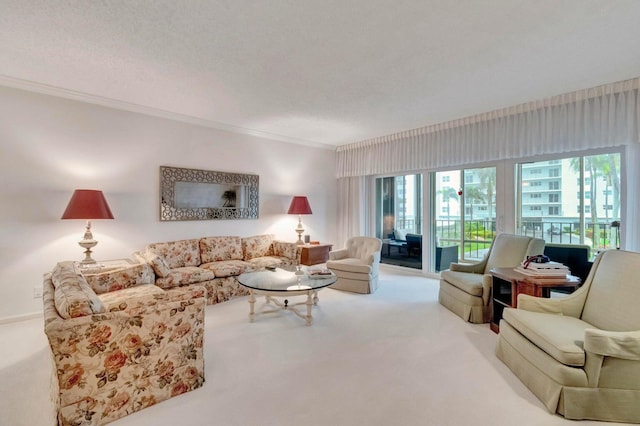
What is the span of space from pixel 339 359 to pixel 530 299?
159cm

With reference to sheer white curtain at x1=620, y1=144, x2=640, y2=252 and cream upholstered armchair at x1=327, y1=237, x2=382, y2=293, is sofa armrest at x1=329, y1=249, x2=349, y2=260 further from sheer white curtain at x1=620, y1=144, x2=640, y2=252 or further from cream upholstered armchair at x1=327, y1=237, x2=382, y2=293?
sheer white curtain at x1=620, y1=144, x2=640, y2=252

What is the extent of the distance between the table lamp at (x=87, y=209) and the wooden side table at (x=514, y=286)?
4.17 metres

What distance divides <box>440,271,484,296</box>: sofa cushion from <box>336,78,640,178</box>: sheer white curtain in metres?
1.81

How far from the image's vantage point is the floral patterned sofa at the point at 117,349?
1593 millimetres

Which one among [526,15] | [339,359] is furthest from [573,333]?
[526,15]

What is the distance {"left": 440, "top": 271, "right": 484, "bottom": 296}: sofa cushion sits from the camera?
10.6ft

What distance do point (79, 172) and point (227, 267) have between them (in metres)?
2.07

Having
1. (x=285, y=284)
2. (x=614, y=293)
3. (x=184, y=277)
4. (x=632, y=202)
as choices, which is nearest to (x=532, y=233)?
(x=632, y=202)

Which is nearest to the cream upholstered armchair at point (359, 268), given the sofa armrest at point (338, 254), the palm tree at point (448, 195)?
the sofa armrest at point (338, 254)

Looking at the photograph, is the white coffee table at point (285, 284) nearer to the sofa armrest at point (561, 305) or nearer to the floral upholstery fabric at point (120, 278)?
the floral upholstery fabric at point (120, 278)

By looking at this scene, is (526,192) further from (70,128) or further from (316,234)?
(70,128)

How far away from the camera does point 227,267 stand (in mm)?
4043

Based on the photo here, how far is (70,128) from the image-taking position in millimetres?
3523

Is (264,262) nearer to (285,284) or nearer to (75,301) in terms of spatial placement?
(285,284)
